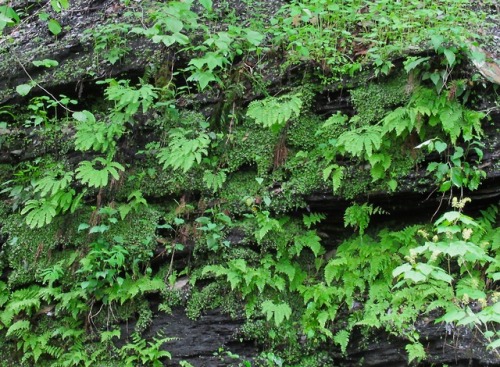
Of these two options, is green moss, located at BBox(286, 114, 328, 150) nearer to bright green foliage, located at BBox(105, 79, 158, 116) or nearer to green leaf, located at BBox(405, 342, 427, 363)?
bright green foliage, located at BBox(105, 79, 158, 116)

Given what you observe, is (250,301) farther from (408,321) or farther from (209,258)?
(408,321)

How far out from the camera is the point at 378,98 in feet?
19.8

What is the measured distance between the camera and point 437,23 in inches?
248

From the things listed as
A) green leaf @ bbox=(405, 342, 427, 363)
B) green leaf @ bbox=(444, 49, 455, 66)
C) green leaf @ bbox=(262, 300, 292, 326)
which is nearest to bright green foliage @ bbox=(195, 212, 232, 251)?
green leaf @ bbox=(262, 300, 292, 326)

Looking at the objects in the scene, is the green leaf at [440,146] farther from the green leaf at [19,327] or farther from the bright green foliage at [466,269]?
the green leaf at [19,327]

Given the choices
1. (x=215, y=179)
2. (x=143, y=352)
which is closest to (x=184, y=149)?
(x=215, y=179)

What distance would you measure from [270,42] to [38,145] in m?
4.07

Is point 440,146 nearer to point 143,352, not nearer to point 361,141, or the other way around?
point 361,141

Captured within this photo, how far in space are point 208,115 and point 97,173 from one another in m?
1.81

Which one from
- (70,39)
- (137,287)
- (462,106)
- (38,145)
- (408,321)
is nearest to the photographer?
(408,321)

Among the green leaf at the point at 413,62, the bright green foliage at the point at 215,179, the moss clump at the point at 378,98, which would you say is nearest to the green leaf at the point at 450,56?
the green leaf at the point at 413,62

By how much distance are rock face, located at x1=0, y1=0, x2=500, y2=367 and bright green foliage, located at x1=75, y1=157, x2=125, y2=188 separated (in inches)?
19.6

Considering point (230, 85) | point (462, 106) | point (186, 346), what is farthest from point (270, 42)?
point (186, 346)

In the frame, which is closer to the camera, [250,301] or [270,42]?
[250,301]
